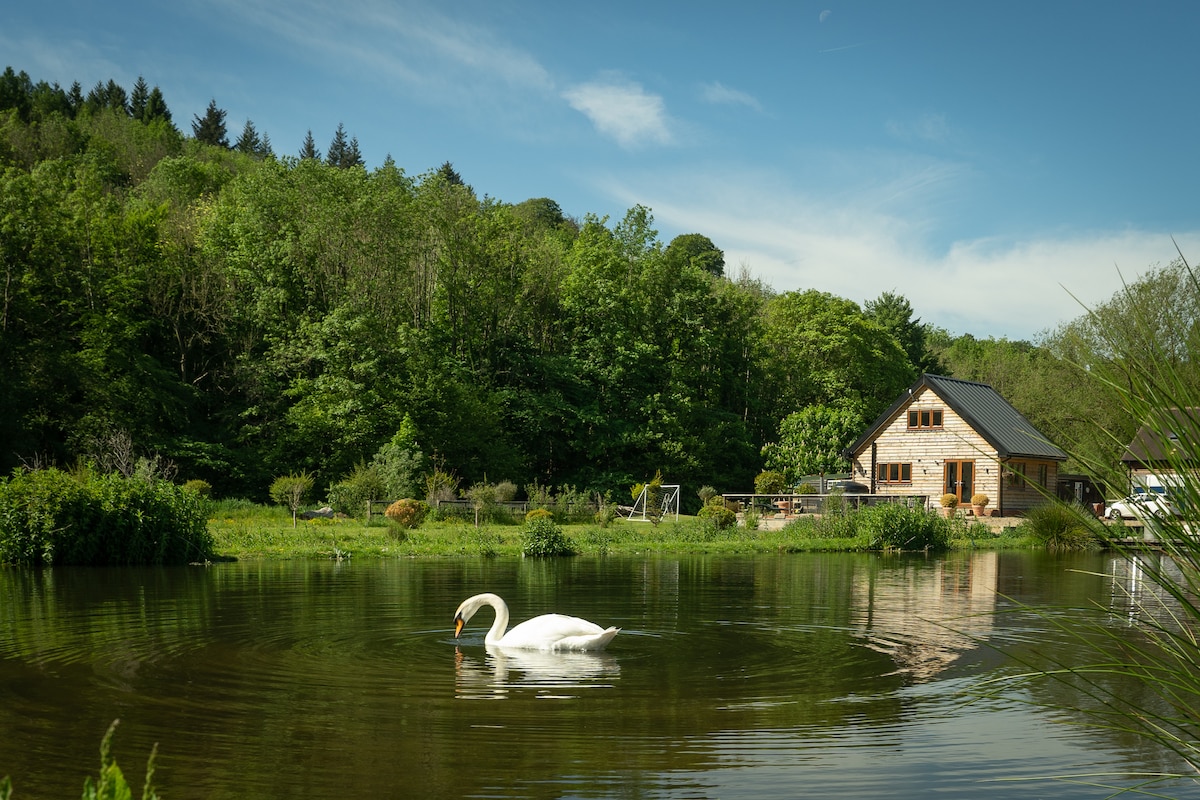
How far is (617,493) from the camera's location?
Result: 2196 inches

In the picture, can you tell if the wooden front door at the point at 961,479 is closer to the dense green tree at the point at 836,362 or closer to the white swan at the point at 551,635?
the dense green tree at the point at 836,362

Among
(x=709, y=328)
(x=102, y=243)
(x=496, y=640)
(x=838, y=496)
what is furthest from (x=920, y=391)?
(x=496, y=640)

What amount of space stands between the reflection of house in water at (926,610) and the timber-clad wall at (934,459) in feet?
87.6

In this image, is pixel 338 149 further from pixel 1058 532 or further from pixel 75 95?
pixel 1058 532

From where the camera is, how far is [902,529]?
114 ft

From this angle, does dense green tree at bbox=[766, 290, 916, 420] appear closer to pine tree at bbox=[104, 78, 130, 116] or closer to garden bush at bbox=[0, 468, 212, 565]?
garden bush at bbox=[0, 468, 212, 565]

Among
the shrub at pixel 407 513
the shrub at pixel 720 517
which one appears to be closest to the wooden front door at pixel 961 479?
the shrub at pixel 720 517

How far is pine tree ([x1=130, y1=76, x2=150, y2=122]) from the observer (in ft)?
369

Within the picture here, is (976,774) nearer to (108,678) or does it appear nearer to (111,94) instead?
(108,678)

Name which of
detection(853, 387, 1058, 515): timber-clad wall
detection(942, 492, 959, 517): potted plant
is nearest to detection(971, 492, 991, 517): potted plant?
detection(853, 387, 1058, 515): timber-clad wall

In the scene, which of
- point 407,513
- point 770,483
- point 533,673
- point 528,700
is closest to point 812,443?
point 770,483

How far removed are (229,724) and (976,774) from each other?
5.70 m

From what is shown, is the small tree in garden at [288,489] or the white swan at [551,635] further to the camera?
the small tree in garden at [288,489]

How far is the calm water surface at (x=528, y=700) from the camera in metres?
7.29
